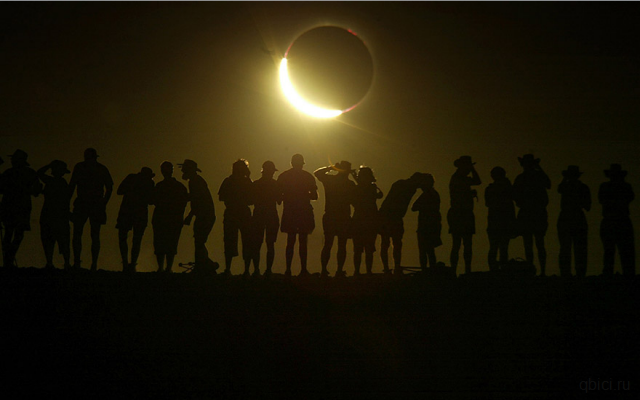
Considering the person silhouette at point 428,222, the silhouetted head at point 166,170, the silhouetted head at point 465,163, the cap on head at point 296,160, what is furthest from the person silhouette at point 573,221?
the silhouetted head at point 166,170

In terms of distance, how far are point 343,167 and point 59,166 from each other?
5913 millimetres

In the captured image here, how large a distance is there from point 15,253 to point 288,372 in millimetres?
7435

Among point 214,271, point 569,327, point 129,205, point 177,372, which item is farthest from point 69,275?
point 569,327

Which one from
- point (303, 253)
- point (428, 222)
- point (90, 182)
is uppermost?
point (90, 182)

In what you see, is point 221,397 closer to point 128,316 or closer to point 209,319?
point 209,319

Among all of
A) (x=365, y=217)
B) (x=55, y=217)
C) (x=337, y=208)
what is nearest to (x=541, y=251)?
(x=365, y=217)

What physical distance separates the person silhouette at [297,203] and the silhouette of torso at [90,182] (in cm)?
367

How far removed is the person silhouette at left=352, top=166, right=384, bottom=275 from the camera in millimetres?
11812

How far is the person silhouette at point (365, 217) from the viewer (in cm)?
1181

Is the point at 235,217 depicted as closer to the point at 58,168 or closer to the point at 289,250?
the point at 289,250

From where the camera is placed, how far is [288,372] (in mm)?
7707

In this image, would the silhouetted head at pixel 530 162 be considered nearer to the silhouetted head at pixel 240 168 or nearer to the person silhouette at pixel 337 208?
the person silhouette at pixel 337 208

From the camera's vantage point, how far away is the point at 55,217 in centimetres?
1191

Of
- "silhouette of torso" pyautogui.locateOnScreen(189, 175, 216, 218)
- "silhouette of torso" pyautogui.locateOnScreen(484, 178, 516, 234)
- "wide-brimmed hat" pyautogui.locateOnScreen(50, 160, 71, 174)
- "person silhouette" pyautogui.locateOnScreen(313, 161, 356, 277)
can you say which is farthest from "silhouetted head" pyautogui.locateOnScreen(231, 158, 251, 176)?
"silhouette of torso" pyautogui.locateOnScreen(484, 178, 516, 234)
